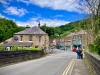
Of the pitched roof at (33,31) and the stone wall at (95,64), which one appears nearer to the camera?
the stone wall at (95,64)

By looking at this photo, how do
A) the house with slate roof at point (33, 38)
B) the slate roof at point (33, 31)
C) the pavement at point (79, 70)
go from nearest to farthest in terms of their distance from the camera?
the pavement at point (79, 70), the house with slate roof at point (33, 38), the slate roof at point (33, 31)

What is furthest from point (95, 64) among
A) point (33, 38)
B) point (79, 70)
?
point (33, 38)

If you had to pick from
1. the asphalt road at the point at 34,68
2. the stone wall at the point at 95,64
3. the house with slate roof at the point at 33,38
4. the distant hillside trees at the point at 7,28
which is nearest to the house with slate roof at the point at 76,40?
the distant hillside trees at the point at 7,28

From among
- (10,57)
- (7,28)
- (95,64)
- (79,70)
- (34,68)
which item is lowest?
(79,70)

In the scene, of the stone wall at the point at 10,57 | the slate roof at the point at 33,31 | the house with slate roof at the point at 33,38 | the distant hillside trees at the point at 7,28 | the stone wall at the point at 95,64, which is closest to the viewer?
the stone wall at the point at 95,64

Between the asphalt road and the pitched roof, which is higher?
the pitched roof

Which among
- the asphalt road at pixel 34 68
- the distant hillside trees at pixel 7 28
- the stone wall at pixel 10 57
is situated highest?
the distant hillside trees at pixel 7 28

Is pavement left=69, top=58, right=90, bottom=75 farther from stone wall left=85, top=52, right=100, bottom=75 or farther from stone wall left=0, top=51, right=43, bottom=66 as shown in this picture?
stone wall left=0, top=51, right=43, bottom=66

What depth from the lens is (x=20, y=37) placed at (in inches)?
2381

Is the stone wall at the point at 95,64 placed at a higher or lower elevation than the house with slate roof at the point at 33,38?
lower

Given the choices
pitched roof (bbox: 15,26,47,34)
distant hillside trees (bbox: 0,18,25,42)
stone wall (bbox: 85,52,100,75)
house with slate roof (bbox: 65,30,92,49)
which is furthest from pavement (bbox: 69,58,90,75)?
house with slate roof (bbox: 65,30,92,49)

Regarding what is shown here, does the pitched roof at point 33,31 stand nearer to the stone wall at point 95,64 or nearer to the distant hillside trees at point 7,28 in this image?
the distant hillside trees at point 7,28

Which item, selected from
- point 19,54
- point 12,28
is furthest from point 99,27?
point 12,28

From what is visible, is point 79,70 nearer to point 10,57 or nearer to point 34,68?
point 34,68
